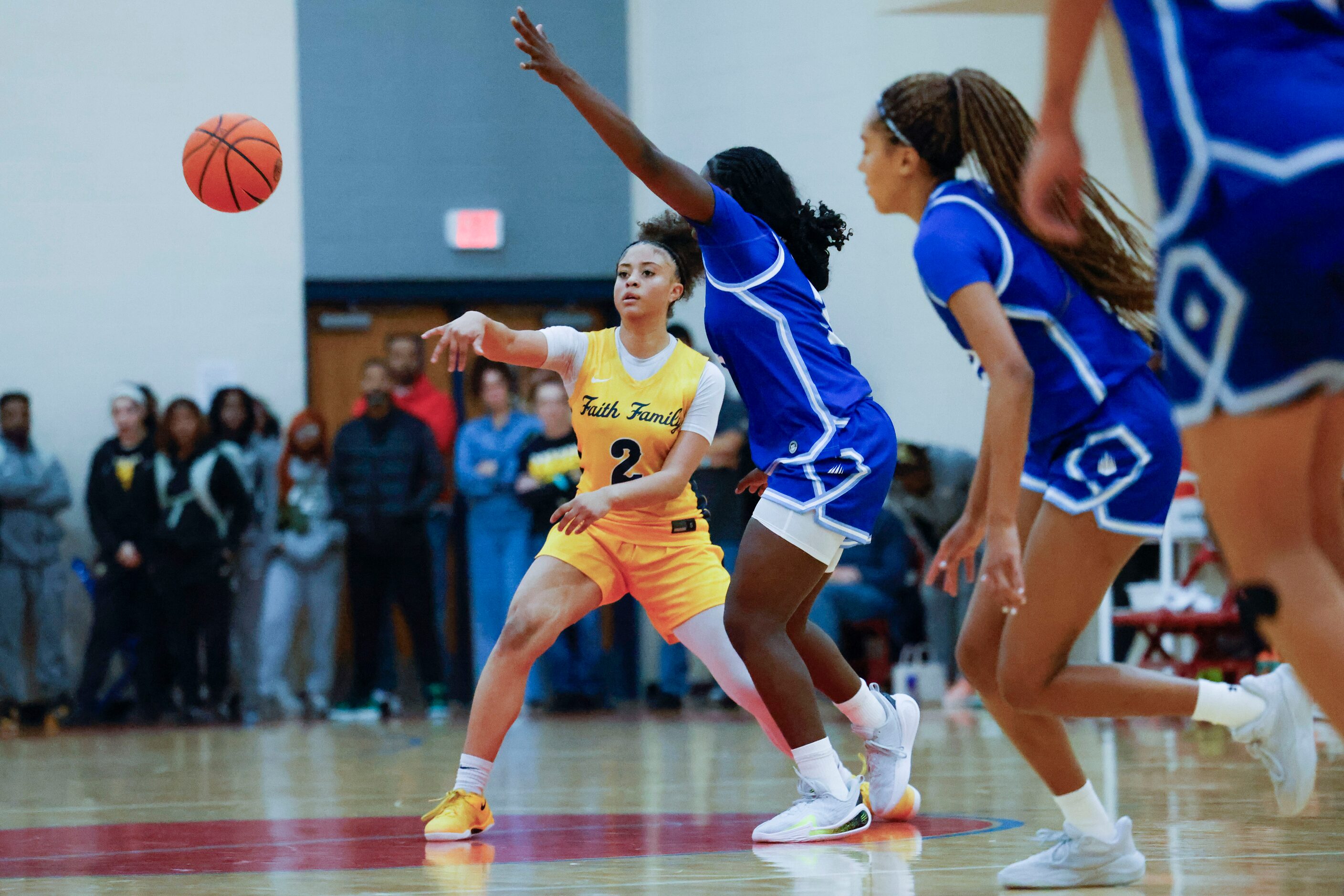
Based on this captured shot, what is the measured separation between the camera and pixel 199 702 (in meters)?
10.6

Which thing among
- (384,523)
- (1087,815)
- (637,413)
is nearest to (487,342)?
(637,413)

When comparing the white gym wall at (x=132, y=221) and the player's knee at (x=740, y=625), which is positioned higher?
the white gym wall at (x=132, y=221)

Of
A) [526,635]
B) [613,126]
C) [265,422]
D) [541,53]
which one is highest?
[541,53]

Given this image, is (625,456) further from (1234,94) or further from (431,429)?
(431,429)

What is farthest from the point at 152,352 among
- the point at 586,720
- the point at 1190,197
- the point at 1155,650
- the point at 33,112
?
the point at 1190,197

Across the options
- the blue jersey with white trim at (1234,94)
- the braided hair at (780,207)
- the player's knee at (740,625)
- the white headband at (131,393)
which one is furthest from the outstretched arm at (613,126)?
the white headband at (131,393)

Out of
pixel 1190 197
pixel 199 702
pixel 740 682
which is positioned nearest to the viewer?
pixel 1190 197

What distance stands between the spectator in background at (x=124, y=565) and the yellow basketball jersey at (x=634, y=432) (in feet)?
21.5

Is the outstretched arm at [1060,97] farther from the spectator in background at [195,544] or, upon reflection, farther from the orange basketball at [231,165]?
the spectator in background at [195,544]

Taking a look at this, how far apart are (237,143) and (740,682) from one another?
2.91 m

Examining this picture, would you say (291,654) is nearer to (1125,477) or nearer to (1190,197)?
(1125,477)

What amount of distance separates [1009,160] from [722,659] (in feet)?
6.09

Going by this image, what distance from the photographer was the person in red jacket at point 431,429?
36.1 feet

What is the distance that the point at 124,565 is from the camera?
10.5 metres
